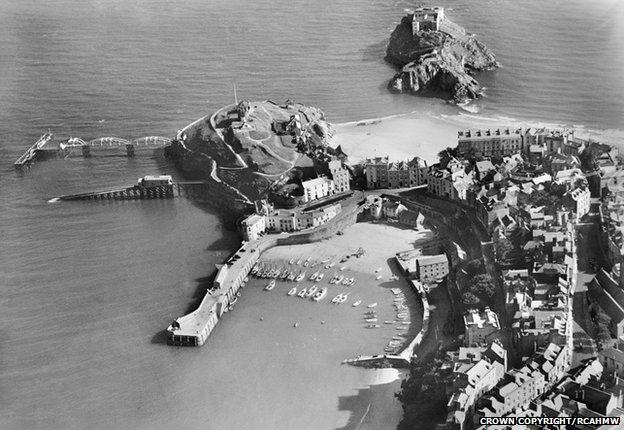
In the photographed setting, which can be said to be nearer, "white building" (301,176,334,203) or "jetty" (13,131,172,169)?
"white building" (301,176,334,203)

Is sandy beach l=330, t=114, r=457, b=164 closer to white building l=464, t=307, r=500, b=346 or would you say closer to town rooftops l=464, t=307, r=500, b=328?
town rooftops l=464, t=307, r=500, b=328

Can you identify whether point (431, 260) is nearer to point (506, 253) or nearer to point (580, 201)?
point (506, 253)

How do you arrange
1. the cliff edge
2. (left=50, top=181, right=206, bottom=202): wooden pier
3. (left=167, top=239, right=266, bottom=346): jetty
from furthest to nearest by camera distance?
(left=50, top=181, right=206, bottom=202): wooden pier
the cliff edge
(left=167, top=239, right=266, bottom=346): jetty

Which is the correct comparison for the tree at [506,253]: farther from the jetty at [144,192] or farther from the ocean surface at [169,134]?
the jetty at [144,192]

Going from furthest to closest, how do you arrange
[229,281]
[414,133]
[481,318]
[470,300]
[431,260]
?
[414,133], [229,281], [431,260], [470,300], [481,318]

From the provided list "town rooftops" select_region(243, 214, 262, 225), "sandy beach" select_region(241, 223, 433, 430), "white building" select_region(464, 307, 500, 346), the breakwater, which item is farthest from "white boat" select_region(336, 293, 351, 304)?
"town rooftops" select_region(243, 214, 262, 225)

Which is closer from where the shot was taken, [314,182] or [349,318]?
[349,318]

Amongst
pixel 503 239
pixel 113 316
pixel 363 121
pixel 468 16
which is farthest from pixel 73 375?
pixel 468 16

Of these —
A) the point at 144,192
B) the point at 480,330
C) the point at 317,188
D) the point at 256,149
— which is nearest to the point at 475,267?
the point at 480,330
